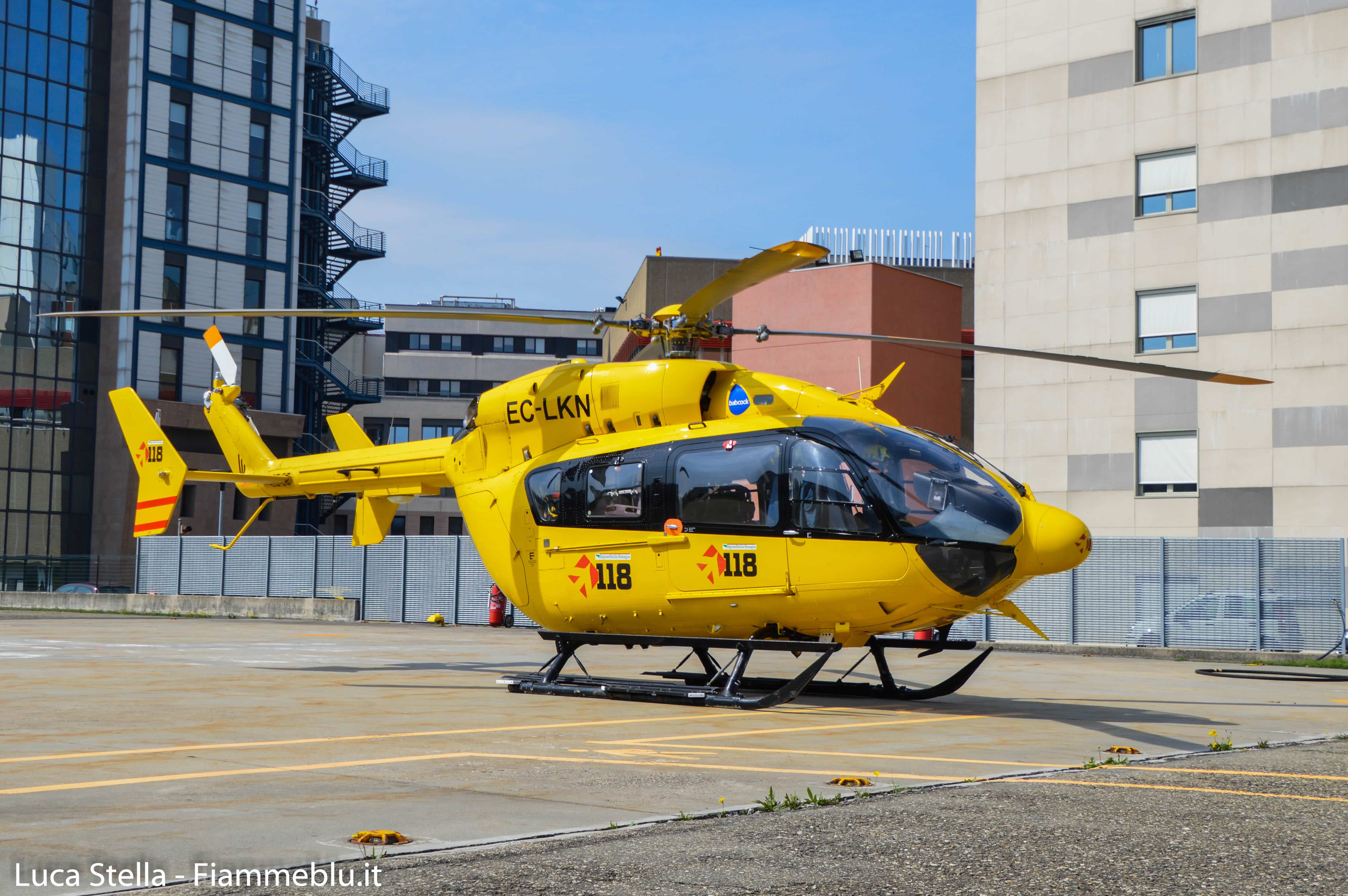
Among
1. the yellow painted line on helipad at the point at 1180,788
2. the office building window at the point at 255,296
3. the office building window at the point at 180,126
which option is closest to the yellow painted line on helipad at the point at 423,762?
the yellow painted line on helipad at the point at 1180,788

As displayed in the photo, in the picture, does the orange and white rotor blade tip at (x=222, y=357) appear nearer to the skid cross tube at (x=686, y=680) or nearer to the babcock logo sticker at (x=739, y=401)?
the skid cross tube at (x=686, y=680)

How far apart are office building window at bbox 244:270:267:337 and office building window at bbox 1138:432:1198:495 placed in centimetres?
4235

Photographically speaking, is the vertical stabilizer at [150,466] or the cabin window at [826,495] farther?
the vertical stabilizer at [150,466]

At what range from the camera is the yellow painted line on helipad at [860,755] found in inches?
315

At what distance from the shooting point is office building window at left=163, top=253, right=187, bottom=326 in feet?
185

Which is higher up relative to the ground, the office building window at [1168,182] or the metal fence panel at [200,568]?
the office building window at [1168,182]

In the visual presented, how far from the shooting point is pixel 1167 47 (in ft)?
103

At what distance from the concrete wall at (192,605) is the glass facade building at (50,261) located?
1366 cm

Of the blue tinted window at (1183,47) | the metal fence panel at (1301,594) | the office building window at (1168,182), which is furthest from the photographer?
the blue tinted window at (1183,47)

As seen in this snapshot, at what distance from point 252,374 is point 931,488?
175ft

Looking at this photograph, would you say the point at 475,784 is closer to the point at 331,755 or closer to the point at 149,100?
the point at 331,755

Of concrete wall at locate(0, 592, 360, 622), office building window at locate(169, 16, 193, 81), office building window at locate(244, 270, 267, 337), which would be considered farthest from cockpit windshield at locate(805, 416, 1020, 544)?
office building window at locate(169, 16, 193, 81)

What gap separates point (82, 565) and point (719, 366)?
46102mm

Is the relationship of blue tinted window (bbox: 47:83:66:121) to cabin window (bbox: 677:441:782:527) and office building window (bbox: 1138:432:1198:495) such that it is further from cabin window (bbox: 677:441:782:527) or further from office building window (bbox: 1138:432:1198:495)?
cabin window (bbox: 677:441:782:527)
